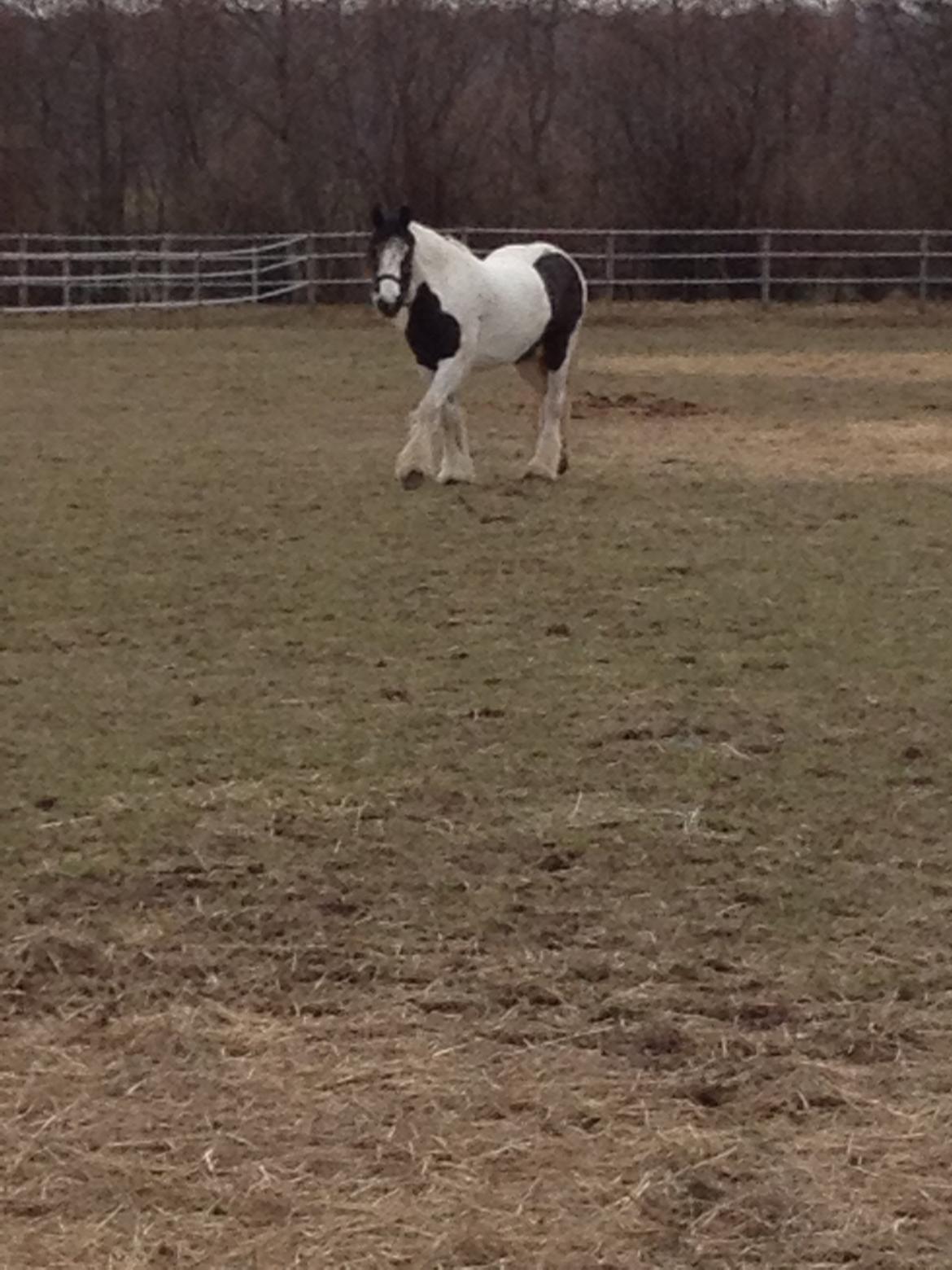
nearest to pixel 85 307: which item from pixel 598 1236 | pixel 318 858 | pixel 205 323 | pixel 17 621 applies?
pixel 205 323

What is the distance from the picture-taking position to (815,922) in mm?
3791

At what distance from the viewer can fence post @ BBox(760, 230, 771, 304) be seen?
23.1m

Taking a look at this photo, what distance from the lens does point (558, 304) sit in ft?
31.7

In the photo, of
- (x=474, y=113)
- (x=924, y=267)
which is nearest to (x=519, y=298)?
(x=924, y=267)

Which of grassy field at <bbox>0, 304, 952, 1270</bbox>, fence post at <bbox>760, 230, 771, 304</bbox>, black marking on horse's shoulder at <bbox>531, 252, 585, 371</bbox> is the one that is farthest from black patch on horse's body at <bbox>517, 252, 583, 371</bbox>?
fence post at <bbox>760, 230, 771, 304</bbox>

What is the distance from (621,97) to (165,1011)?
1034 inches

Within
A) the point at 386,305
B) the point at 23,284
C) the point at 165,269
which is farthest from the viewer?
the point at 165,269

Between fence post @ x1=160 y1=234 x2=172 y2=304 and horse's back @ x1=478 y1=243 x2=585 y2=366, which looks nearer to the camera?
horse's back @ x1=478 y1=243 x2=585 y2=366

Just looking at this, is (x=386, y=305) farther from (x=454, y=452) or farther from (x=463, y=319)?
(x=454, y=452)

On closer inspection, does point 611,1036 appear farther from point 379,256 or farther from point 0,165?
point 0,165

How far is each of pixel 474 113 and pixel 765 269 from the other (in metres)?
6.84

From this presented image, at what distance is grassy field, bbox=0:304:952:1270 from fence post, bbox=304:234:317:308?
547 inches

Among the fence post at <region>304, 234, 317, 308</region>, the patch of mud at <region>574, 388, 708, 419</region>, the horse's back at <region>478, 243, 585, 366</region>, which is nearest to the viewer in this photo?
the horse's back at <region>478, 243, 585, 366</region>

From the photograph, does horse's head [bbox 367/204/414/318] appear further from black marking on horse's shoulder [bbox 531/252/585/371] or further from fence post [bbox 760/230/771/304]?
fence post [bbox 760/230/771/304]
